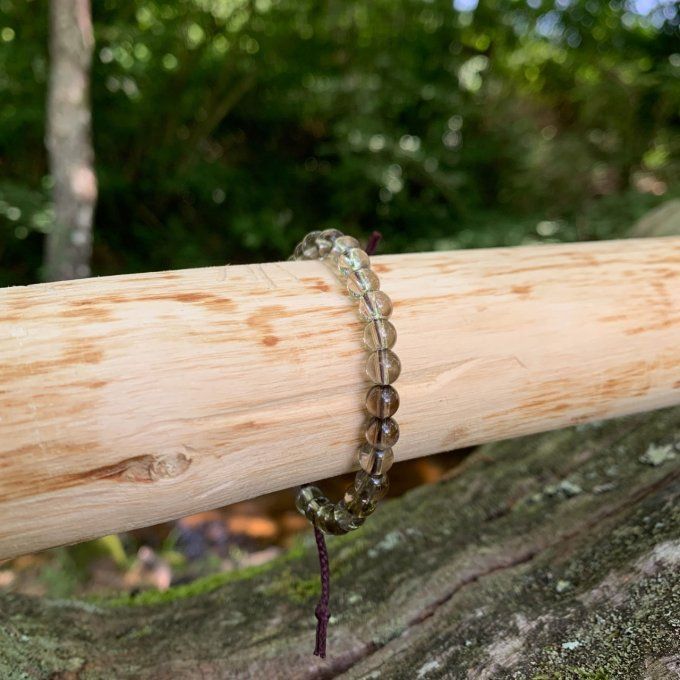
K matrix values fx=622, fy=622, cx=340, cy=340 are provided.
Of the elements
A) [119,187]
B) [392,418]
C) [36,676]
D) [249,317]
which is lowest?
[119,187]

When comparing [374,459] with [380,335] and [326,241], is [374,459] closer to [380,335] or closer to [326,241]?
[380,335]

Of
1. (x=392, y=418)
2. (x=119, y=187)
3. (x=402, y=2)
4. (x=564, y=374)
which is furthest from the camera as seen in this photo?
(x=402, y=2)

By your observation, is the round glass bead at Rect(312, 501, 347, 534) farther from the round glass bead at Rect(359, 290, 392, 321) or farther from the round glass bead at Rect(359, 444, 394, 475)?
the round glass bead at Rect(359, 290, 392, 321)

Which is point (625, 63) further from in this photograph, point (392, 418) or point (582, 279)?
point (392, 418)

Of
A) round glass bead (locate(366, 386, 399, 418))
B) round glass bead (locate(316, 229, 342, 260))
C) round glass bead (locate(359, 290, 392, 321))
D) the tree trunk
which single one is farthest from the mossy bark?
the tree trunk

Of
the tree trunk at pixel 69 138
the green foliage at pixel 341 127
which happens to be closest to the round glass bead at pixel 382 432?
the tree trunk at pixel 69 138

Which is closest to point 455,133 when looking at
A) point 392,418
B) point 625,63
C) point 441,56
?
point 441,56
